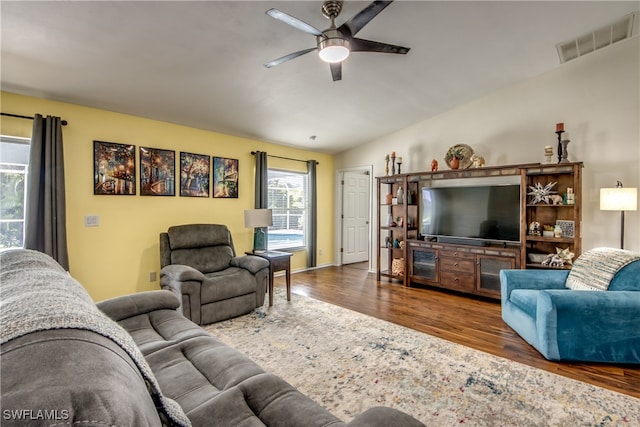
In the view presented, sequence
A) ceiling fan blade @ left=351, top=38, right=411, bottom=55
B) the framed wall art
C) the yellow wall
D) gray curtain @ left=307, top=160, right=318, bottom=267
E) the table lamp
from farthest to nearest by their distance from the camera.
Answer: gray curtain @ left=307, top=160, right=318, bottom=267
the table lamp
the framed wall art
the yellow wall
ceiling fan blade @ left=351, top=38, right=411, bottom=55

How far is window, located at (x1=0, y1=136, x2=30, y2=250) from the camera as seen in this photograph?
3172 mm

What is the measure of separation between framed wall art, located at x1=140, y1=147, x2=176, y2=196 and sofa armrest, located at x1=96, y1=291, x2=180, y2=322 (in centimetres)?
222

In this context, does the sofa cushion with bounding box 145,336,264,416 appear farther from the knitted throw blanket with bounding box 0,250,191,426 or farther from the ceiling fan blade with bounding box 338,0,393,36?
A: the ceiling fan blade with bounding box 338,0,393,36

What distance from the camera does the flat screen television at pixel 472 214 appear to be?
162 inches

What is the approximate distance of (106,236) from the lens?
12.3 ft

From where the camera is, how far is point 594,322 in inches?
97.0

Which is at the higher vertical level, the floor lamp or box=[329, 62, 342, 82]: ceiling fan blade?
box=[329, 62, 342, 82]: ceiling fan blade

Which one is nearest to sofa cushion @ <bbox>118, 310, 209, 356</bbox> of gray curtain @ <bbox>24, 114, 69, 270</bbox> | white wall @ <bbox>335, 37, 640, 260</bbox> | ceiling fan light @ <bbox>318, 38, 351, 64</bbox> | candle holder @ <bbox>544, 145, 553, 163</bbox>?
gray curtain @ <bbox>24, 114, 69, 270</bbox>

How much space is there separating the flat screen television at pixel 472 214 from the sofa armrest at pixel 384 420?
3.87 meters

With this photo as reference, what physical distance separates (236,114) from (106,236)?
7.43 ft

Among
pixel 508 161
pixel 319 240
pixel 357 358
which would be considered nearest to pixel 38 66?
pixel 357 358

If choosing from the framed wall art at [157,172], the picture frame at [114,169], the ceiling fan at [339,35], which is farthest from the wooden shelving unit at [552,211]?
the picture frame at [114,169]

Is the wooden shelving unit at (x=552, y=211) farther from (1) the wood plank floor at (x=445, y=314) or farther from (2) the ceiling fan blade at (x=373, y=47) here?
(2) the ceiling fan blade at (x=373, y=47)

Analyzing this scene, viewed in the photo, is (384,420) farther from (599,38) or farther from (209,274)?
(599,38)
